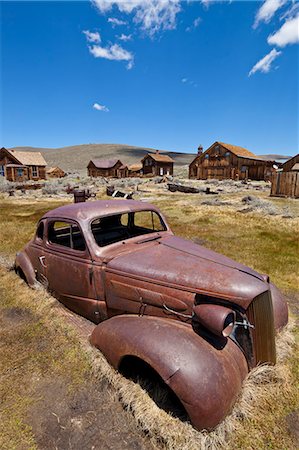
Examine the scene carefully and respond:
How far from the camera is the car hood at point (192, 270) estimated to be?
8.48 ft

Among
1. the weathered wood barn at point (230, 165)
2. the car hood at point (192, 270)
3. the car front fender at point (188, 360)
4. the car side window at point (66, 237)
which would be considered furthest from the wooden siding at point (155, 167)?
the car front fender at point (188, 360)

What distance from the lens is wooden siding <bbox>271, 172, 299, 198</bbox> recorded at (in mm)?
18109

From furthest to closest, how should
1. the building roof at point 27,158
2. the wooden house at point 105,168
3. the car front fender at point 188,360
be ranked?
the wooden house at point 105,168 < the building roof at point 27,158 < the car front fender at point 188,360

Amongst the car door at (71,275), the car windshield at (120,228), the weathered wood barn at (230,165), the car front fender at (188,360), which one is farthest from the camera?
the weathered wood barn at (230,165)

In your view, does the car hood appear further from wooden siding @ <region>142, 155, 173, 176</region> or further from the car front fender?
wooden siding @ <region>142, 155, 173, 176</region>

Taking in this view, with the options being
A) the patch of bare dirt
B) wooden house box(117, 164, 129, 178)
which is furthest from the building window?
the patch of bare dirt

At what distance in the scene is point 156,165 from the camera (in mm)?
55812

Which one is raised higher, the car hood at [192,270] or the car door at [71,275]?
the car hood at [192,270]

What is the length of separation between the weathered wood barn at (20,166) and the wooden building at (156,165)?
23.6 m

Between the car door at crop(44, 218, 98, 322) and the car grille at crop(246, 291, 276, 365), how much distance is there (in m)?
2.04

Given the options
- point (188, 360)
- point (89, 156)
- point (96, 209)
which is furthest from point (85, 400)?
point (89, 156)

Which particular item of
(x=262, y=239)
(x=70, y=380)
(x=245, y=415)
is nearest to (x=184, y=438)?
(x=245, y=415)

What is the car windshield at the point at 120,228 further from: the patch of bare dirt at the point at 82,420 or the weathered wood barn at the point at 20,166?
the weathered wood barn at the point at 20,166

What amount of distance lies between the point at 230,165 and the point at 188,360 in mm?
42947
